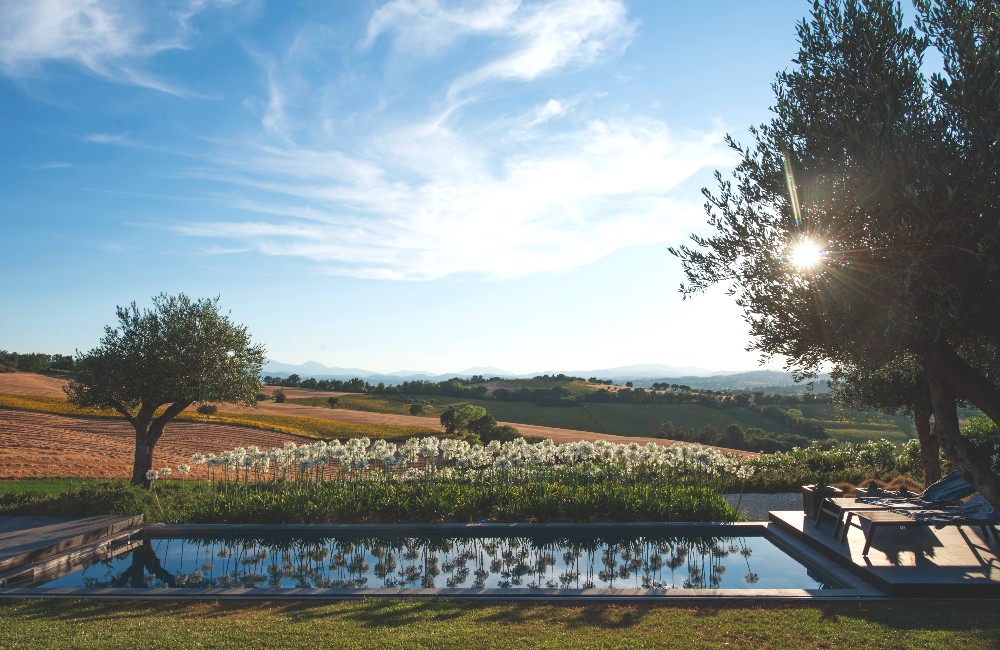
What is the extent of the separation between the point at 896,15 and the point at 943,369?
4272 millimetres

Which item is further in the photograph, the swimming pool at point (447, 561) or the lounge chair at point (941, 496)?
the lounge chair at point (941, 496)

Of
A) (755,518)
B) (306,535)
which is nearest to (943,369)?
(755,518)

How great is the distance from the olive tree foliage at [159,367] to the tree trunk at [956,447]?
14867 mm

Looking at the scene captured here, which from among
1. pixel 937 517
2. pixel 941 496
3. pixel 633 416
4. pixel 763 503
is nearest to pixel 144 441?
pixel 763 503

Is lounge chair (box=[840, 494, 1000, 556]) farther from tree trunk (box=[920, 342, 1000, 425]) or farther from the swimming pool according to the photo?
tree trunk (box=[920, 342, 1000, 425])

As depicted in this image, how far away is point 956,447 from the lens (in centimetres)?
776

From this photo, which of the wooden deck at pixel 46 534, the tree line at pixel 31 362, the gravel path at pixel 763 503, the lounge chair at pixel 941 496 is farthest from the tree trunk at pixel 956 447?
the tree line at pixel 31 362

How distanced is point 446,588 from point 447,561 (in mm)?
2066

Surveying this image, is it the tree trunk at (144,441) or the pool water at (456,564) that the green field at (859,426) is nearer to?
the pool water at (456,564)

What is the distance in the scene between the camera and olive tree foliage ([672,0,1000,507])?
6617 millimetres

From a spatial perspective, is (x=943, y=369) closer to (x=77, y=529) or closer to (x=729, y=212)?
(x=729, y=212)

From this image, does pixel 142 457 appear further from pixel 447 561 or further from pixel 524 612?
pixel 524 612

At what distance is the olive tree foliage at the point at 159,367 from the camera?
600 inches

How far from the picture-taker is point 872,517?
8.53 m
